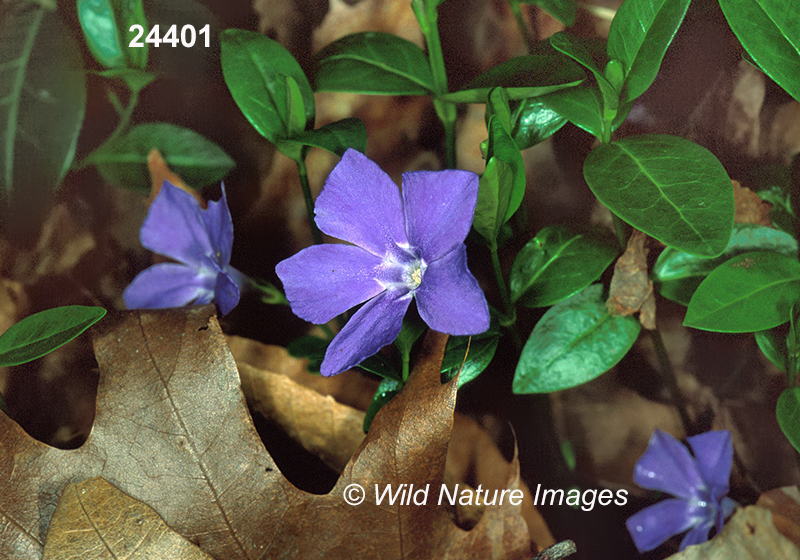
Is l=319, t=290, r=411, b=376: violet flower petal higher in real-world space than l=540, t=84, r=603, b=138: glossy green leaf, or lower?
lower

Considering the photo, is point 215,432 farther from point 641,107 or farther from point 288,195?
point 641,107

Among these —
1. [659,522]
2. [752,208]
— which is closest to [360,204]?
[752,208]

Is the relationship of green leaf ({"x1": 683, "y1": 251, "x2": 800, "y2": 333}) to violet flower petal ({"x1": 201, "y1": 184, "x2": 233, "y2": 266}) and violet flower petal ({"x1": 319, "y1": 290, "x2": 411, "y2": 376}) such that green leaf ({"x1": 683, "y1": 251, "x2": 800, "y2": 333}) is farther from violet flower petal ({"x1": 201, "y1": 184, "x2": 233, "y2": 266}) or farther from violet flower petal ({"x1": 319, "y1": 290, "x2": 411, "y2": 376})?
violet flower petal ({"x1": 201, "y1": 184, "x2": 233, "y2": 266})

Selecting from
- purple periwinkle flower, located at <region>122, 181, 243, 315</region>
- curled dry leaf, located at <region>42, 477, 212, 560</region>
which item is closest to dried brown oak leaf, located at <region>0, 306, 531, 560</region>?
curled dry leaf, located at <region>42, 477, 212, 560</region>

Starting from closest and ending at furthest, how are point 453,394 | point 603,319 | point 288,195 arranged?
1. point 453,394
2. point 603,319
3. point 288,195

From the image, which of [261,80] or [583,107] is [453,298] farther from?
[261,80]

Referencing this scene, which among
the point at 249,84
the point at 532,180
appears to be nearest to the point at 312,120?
the point at 249,84
